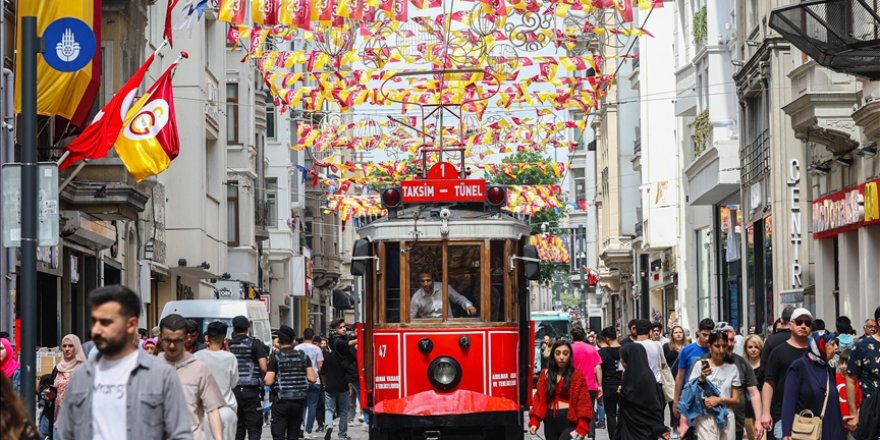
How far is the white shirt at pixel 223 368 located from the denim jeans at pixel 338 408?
1082 cm

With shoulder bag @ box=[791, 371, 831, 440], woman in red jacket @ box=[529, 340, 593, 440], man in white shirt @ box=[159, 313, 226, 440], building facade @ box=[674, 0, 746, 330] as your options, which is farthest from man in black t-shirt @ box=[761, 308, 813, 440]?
building facade @ box=[674, 0, 746, 330]

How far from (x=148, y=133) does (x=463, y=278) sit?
230 inches

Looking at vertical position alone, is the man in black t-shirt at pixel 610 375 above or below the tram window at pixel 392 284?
below

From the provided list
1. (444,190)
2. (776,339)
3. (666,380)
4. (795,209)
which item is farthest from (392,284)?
(795,209)

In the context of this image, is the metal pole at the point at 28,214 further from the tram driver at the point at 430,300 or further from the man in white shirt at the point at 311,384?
the man in white shirt at the point at 311,384

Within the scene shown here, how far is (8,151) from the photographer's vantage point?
24.2m

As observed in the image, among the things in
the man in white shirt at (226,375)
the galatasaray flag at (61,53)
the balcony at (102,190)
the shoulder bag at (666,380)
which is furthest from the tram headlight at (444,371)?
the balcony at (102,190)

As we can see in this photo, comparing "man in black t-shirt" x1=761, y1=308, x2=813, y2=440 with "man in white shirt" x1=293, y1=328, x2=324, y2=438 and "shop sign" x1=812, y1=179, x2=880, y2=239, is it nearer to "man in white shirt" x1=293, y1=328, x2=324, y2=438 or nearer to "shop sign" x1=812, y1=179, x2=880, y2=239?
"man in white shirt" x1=293, y1=328, x2=324, y2=438

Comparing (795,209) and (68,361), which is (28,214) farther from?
(795,209)

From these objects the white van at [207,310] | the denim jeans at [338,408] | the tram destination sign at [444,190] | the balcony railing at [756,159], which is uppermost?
the balcony railing at [756,159]

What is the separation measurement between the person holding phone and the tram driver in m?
3.75

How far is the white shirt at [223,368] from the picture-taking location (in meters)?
13.9

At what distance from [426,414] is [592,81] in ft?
37.8

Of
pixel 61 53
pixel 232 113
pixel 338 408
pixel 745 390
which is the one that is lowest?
pixel 338 408
